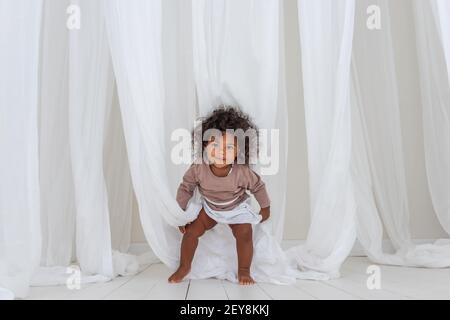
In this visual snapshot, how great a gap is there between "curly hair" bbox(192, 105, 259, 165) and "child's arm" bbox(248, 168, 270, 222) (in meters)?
0.06

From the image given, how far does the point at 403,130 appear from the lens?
2164 mm

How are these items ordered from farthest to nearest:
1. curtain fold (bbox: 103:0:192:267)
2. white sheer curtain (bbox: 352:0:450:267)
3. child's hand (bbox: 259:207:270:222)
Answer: white sheer curtain (bbox: 352:0:450:267)
child's hand (bbox: 259:207:270:222)
curtain fold (bbox: 103:0:192:267)

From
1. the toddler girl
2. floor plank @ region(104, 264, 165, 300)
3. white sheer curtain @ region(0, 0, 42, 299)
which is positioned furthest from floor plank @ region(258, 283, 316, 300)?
white sheer curtain @ region(0, 0, 42, 299)

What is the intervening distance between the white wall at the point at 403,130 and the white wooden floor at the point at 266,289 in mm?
650

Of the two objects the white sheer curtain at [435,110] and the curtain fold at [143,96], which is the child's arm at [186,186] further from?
the white sheer curtain at [435,110]

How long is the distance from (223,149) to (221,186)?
0.12 metres

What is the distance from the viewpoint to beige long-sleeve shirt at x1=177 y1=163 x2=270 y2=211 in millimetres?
1438

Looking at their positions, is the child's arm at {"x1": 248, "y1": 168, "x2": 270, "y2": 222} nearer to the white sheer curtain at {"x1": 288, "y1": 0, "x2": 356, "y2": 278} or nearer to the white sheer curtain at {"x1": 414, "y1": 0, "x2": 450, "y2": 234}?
the white sheer curtain at {"x1": 288, "y1": 0, "x2": 356, "y2": 278}

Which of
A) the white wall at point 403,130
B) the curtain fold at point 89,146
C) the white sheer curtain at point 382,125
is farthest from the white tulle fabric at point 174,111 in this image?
the white wall at point 403,130

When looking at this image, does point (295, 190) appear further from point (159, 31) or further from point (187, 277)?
point (159, 31)

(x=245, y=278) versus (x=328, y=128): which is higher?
(x=328, y=128)

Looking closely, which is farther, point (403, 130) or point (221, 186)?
point (403, 130)

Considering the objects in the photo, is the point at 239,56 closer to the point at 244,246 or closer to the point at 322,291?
the point at 244,246

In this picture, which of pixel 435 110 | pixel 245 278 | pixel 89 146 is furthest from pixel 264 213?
pixel 435 110
